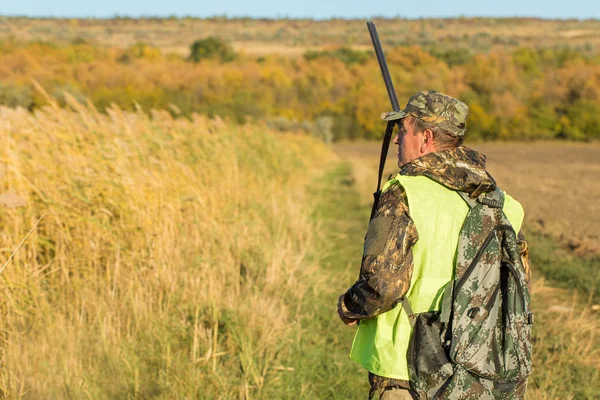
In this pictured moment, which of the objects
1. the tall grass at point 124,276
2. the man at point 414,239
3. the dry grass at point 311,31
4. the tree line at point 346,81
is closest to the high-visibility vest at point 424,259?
the man at point 414,239

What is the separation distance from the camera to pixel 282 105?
68375mm

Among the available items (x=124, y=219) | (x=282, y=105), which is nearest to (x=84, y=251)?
(x=124, y=219)

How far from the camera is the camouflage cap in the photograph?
2904 millimetres

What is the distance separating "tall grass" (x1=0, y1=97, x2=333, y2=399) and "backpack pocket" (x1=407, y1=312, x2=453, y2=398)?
5.22ft

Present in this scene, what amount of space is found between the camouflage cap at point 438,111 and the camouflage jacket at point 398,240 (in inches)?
4.1

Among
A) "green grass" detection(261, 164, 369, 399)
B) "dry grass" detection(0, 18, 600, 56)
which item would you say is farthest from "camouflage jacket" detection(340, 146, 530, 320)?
"dry grass" detection(0, 18, 600, 56)

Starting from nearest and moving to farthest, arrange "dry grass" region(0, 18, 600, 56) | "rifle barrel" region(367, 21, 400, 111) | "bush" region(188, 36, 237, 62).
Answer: "rifle barrel" region(367, 21, 400, 111)
"bush" region(188, 36, 237, 62)
"dry grass" region(0, 18, 600, 56)

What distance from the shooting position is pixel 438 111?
114 inches

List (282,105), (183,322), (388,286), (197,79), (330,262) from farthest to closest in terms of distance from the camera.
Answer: (282,105) < (197,79) < (330,262) < (183,322) < (388,286)

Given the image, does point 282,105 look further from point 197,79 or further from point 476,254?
point 476,254

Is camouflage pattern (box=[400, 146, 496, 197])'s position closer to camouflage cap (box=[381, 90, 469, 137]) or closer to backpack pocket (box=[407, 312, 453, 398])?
camouflage cap (box=[381, 90, 469, 137])

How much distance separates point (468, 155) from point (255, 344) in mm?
2625

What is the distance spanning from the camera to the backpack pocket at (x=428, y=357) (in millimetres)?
2725

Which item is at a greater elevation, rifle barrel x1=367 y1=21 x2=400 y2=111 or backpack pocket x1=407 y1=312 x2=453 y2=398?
rifle barrel x1=367 y1=21 x2=400 y2=111
